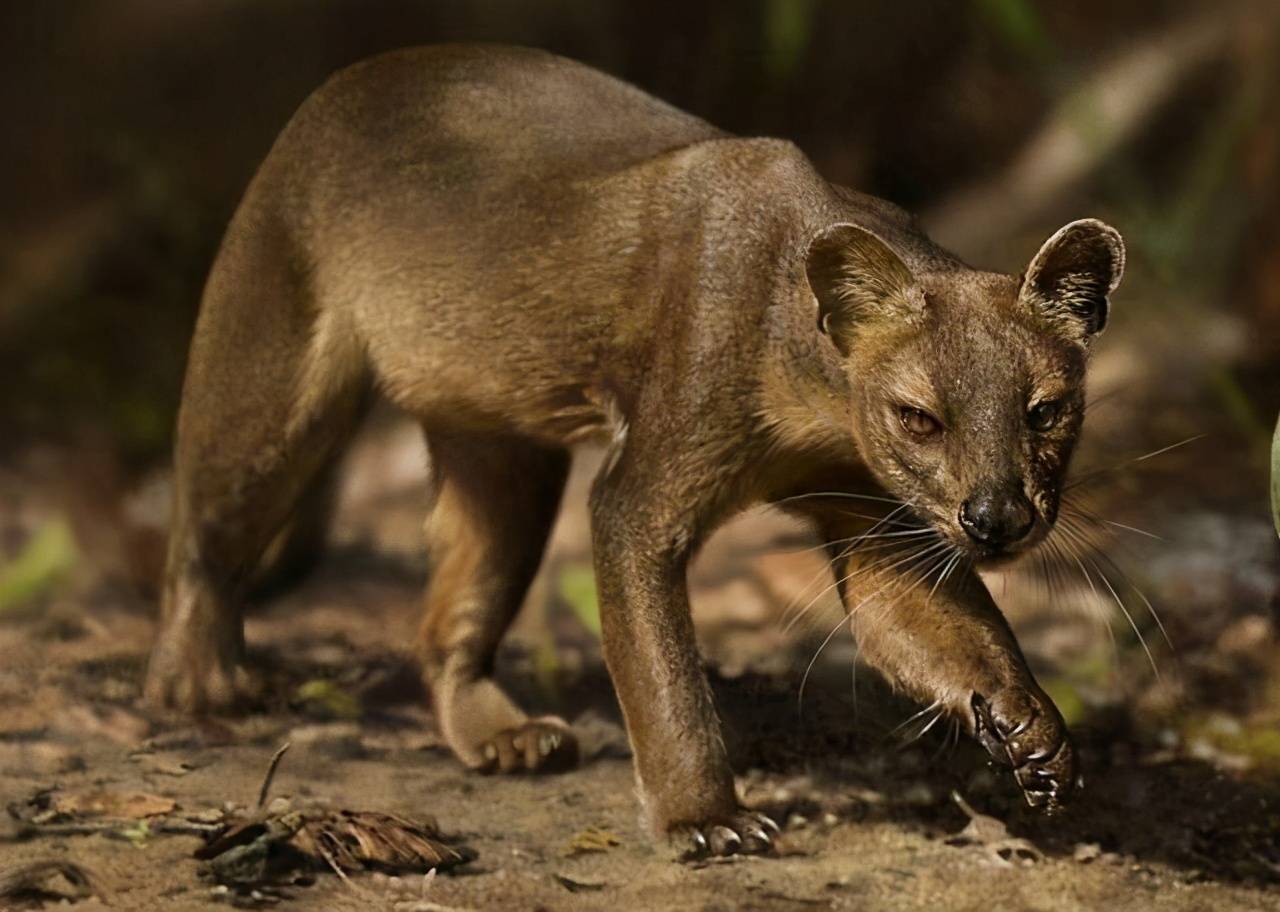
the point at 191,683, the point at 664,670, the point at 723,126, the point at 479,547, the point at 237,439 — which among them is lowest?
the point at 191,683

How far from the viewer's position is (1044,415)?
4.49m

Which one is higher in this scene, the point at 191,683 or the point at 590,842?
the point at 191,683

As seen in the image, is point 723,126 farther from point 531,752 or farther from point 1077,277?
point 1077,277

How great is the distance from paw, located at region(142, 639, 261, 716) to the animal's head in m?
2.28

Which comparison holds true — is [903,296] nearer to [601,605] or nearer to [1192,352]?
[601,605]

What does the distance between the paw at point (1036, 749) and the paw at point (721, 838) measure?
2.02 ft

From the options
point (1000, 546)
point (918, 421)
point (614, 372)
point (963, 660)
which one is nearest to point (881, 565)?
point (963, 660)

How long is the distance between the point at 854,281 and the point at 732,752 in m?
1.61

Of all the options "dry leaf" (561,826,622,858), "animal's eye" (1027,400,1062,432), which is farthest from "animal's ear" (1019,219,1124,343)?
"dry leaf" (561,826,622,858)

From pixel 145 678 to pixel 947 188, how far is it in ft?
12.6

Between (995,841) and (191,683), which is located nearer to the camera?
(995,841)

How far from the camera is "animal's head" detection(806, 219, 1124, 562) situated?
14.4 ft

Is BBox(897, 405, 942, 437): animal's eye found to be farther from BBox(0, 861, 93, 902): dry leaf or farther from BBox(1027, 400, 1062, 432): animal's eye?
BBox(0, 861, 93, 902): dry leaf

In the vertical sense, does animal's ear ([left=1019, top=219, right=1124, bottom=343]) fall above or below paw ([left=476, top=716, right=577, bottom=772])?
above
